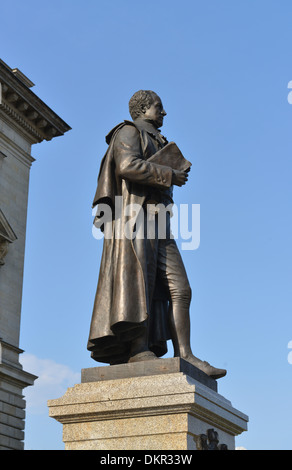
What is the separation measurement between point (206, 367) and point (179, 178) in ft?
6.43

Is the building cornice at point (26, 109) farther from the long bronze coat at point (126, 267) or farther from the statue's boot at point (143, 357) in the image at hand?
the statue's boot at point (143, 357)

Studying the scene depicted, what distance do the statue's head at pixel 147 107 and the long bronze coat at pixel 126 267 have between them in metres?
0.25

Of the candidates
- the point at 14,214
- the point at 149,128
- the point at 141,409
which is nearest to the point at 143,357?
the point at 141,409

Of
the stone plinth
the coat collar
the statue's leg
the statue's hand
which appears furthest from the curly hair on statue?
the stone plinth

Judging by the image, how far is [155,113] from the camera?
27.3 feet

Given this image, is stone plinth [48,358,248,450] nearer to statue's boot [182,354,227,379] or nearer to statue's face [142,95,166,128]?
statue's boot [182,354,227,379]

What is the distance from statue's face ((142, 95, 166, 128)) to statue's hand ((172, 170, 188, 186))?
2.87 feet

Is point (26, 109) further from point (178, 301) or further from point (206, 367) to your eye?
point (206, 367)

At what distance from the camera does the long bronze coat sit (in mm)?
7160

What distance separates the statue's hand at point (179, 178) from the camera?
766cm

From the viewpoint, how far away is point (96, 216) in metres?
7.83
